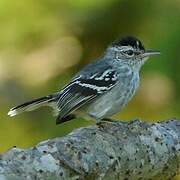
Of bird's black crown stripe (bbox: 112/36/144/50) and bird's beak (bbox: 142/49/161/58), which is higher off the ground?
bird's black crown stripe (bbox: 112/36/144/50)

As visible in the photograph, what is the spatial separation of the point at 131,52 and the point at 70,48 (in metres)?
0.69

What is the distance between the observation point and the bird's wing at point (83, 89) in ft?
12.4

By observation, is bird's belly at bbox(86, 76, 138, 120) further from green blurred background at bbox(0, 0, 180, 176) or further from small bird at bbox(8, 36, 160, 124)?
green blurred background at bbox(0, 0, 180, 176)

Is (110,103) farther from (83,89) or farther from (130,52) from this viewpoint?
(130,52)

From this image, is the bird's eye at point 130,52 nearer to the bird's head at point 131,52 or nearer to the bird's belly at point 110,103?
the bird's head at point 131,52

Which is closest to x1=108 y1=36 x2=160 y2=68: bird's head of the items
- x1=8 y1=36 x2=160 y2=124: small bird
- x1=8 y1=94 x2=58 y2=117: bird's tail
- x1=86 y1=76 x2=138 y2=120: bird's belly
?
x1=8 y1=36 x2=160 y2=124: small bird

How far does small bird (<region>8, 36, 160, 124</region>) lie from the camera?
12.4 feet

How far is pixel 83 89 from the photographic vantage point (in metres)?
3.90

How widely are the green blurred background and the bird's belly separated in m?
0.51

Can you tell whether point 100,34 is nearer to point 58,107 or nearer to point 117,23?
point 117,23

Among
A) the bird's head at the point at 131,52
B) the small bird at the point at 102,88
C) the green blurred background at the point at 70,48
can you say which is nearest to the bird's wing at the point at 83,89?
the small bird at the point at 102,88

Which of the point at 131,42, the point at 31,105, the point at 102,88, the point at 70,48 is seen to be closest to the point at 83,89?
the point at 102,88

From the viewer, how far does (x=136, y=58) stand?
13.6 feet

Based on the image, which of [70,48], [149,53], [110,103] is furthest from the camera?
[70,48]
